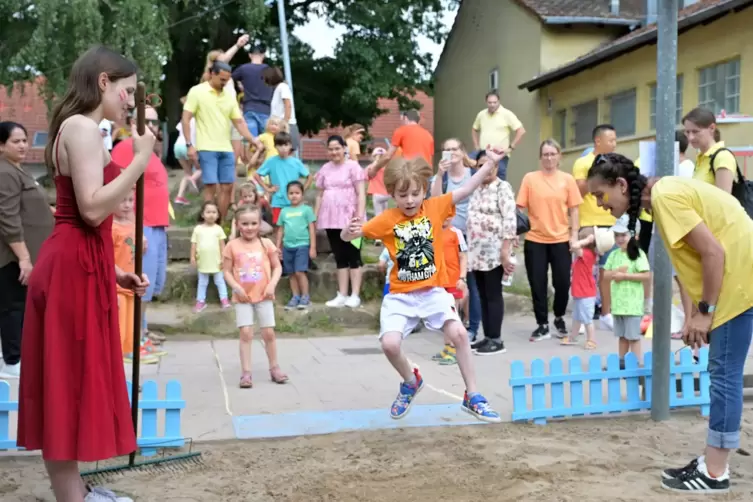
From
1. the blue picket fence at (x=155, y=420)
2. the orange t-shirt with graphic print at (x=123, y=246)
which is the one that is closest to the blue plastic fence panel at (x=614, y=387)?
the blue picket fence at (x=155, y=420)

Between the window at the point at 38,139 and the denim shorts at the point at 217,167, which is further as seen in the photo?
the window at the point at 38,139

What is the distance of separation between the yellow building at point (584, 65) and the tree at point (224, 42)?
1.91 meters

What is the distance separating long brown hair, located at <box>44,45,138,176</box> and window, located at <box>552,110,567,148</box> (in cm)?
1670

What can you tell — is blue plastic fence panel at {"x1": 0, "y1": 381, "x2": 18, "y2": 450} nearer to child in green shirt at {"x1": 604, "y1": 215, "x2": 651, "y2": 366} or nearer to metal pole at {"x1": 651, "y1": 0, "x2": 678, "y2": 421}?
metal pole at {"x1": 651, "y1": 0, "x2": 678, "y2": 421}

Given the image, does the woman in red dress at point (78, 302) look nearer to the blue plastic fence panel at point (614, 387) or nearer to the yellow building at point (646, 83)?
the blue plastic fence panel at point (614, 387)

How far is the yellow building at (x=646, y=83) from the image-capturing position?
12.6 meters

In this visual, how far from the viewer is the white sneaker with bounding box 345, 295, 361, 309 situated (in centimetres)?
962

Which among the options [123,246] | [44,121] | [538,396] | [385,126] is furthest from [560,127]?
[385,126]

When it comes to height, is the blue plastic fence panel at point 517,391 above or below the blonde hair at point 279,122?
below

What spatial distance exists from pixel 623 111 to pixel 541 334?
31.7ft

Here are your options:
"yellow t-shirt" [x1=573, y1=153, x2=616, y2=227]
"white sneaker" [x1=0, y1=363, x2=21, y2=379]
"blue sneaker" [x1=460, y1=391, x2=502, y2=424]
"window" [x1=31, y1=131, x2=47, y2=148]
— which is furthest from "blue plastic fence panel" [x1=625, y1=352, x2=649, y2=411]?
"window" [x1=31, y1=131, x2=47, y2=148]

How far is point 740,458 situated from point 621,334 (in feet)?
5.94

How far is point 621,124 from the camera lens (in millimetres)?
17000

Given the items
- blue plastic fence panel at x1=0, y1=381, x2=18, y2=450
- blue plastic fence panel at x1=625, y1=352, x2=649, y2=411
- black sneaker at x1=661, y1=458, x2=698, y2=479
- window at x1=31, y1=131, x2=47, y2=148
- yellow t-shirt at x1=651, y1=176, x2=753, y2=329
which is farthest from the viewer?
window at x1=31, y1=131, x2=47, y2=148
